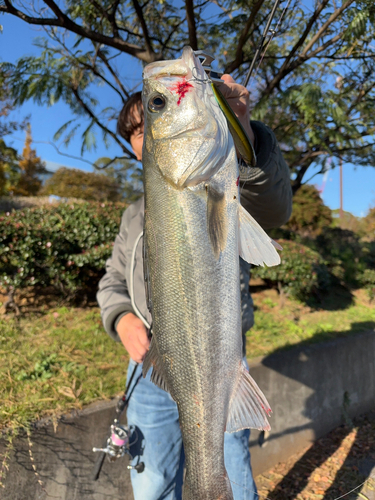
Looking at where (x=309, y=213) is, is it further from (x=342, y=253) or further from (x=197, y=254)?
(x=197, y=254)

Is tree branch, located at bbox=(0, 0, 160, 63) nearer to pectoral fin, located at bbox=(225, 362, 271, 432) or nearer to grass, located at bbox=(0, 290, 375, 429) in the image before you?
grass, located at bbox=(0, 290, 375, 429)

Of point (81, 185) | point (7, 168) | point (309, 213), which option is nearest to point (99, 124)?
point (309, 213)

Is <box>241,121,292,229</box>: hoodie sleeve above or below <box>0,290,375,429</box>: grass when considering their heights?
above

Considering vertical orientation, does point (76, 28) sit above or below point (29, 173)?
below

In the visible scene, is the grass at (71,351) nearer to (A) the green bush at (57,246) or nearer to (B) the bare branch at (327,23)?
(A) the green bush at (57,246)

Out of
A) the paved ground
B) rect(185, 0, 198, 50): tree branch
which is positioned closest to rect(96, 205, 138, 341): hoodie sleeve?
the paved ground

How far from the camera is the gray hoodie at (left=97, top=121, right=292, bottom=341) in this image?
183 cm

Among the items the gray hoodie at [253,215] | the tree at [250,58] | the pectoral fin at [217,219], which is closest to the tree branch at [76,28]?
the tree at [250,58]

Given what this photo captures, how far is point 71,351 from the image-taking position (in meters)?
4.14

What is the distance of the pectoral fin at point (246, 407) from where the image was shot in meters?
1.49

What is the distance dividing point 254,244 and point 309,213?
1366 cm

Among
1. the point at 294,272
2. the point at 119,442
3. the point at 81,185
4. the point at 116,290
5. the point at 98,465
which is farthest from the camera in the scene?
the point at 81,185

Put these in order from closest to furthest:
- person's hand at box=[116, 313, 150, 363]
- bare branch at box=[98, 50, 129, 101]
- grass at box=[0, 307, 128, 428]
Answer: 1. person's hand at box=[116, 313, 150, 363]
2. grass at box=[0, 307, 128, 428]
3. bare branch at box=[98, 50, 129, 101]

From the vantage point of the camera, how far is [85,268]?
5.64m
